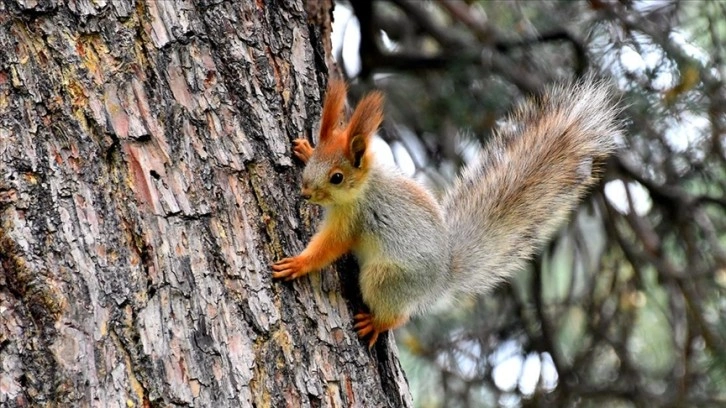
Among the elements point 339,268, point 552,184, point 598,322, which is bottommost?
point 598,322

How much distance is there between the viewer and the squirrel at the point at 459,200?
180cm

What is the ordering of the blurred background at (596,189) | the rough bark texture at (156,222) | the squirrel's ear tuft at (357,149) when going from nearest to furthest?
1. the rough bark texture at (156,222)
2. the squirrel's ear tuft at (357,149)
3. the blurred background at (596,189)

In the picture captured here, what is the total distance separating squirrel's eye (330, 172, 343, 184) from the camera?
1.80 meters

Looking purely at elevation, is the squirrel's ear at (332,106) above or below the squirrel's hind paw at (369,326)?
above

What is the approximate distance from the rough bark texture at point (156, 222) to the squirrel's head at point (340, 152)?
61mm

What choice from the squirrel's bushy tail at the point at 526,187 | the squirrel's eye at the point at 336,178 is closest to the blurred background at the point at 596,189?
the squirrel's bushy tail at the point at 526,187

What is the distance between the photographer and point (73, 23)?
1.52 m

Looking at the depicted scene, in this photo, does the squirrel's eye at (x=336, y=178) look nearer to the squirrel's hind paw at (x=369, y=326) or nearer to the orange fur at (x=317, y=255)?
the orange fur at (x=317, y=255)

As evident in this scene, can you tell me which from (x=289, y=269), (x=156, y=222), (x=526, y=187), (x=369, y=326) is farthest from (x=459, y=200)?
(x=156, y=222)

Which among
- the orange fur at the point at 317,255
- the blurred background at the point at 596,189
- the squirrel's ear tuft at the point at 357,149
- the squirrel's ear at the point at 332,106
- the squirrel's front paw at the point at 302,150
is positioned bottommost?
the blurred background at the point at 596,189

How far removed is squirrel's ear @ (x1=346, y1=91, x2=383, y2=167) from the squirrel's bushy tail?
0.40 m

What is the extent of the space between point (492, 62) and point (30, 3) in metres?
1.54

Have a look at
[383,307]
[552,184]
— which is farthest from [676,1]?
[383,307]

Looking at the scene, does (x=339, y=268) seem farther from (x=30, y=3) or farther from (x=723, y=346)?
(x=723, y=346)
